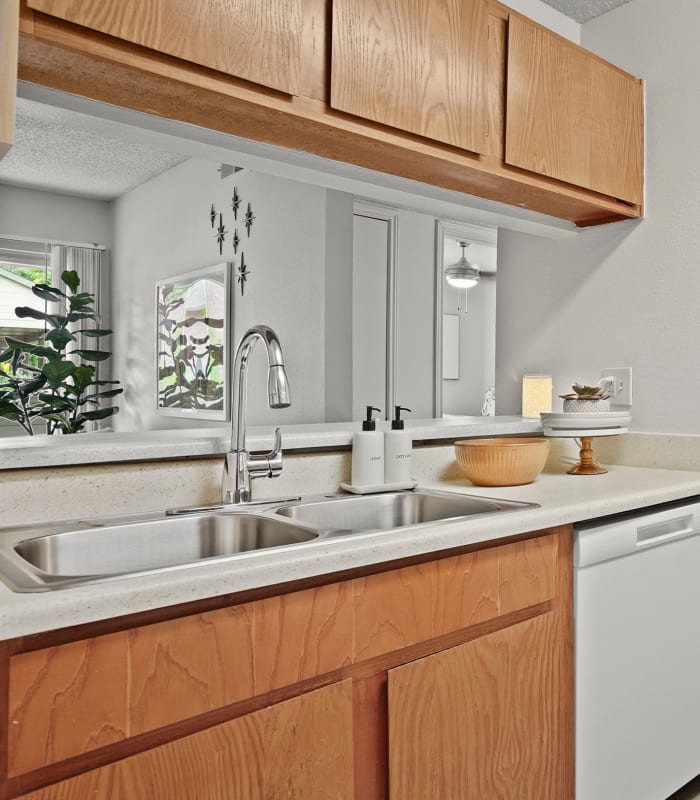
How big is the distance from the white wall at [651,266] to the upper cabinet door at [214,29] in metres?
1.39

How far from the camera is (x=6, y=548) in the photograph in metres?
1.14

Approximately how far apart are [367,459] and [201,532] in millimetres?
475

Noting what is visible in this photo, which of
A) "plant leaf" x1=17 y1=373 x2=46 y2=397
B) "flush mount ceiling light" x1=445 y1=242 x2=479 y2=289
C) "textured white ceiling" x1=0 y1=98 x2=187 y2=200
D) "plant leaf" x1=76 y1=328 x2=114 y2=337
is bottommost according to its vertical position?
"plant leaf" x1=17 y1=373 x2=46 y2=397

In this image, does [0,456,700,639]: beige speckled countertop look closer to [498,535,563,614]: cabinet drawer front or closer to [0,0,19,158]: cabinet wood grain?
[498,535,563,614]: cabinet drawer front

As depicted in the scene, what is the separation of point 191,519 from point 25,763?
64 centimetres

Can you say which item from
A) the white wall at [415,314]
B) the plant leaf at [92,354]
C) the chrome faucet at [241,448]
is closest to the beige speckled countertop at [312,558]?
the chrome faucet at [241,448]

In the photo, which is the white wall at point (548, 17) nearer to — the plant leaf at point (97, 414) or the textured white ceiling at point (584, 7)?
the textured white ceiling at point (584, 7)

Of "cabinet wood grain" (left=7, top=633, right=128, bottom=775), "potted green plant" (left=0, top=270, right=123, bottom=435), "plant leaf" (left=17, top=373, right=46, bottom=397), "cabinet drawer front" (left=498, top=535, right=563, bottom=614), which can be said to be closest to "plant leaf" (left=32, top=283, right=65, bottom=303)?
"potted green plant" (left=0, top=270, right=123, bottom=435)

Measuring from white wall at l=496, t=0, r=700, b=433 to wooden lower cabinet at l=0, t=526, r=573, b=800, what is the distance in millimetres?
980

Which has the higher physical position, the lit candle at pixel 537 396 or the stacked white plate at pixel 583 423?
the lit candle at pixel 537 396

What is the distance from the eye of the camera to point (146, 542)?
1.37 metres

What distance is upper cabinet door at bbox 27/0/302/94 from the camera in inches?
47.4

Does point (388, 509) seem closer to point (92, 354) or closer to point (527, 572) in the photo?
point (527, 572)

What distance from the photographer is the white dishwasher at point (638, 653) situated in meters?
1.56
